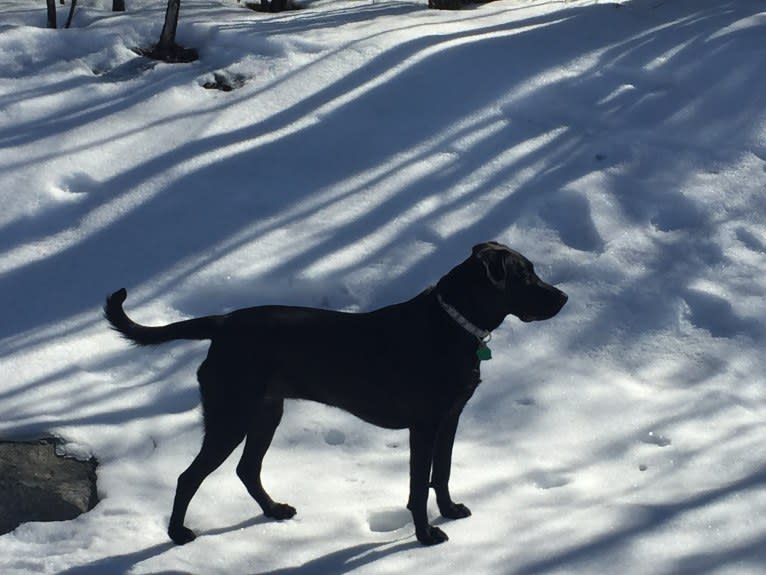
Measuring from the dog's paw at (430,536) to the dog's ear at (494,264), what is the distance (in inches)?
41.5

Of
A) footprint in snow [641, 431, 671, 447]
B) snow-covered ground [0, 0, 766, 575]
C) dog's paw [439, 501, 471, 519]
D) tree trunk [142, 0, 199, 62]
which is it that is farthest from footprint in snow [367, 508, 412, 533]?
tree trunk [142, 0, 199, 62]

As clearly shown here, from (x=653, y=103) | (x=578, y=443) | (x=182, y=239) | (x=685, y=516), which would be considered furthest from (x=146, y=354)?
(x=653, y=103)

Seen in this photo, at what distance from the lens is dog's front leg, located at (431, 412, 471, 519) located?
5000mm

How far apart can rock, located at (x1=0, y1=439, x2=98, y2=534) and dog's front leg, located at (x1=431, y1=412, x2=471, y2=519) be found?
152 centimetres

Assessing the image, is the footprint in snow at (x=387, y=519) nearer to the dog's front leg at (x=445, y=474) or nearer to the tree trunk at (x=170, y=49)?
the dog's front leg at (x=445, y=474)

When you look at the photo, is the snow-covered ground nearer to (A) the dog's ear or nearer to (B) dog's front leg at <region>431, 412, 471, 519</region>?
(B) dog's front leg at <region>431, 412, 471, 519</region>

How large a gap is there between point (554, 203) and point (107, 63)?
3675mm

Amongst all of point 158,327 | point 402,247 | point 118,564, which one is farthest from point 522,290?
point 402,247

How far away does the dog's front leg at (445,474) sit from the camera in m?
5.00

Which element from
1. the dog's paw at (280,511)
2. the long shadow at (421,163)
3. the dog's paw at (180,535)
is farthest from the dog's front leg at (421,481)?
the long shadow at (421,163)

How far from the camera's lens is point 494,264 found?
4672 millimetres

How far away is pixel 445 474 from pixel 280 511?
0.74m

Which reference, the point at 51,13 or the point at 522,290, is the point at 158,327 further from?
the point at 51,13

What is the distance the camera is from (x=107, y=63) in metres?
8.89
